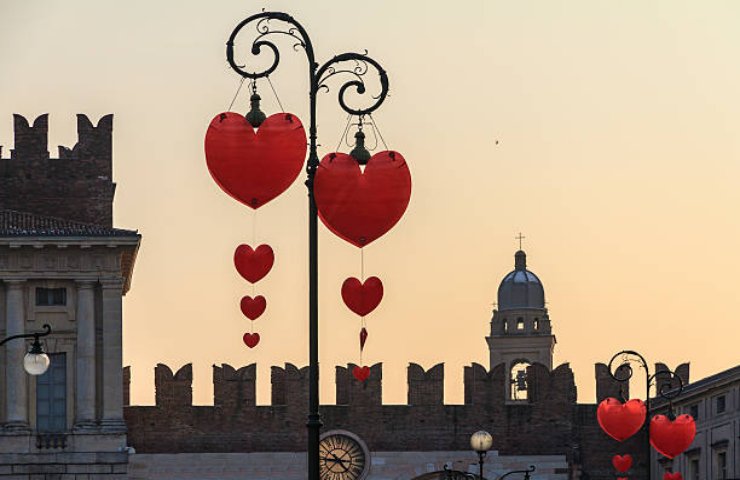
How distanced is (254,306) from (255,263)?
21.5ft

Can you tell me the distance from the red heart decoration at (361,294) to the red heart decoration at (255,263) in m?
3.11

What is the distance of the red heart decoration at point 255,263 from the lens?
Answer: 1406 inches

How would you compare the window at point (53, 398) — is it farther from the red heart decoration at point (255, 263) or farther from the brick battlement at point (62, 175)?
the red heart decoration at point (255, 263)

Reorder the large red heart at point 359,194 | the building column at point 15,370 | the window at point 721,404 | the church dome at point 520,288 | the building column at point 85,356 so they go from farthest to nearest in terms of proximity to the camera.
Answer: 1. the church dome at point 520,288
2. the window at point 721,404
3. the building column at point 15,370
4. the building column at point 85,356
5. the large red heart at point 359,194

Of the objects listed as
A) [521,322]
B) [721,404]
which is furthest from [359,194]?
[521,322]

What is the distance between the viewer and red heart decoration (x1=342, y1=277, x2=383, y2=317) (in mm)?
32688

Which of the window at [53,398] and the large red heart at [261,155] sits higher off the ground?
the large red heart at [261,155]

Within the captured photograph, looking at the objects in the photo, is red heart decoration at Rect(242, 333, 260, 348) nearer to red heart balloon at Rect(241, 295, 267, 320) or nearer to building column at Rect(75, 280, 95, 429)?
red heart balloon at Rect(241, 295, 267, 320)

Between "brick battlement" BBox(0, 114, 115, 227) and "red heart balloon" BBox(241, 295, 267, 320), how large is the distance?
132 feet

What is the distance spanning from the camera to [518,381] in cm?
11200

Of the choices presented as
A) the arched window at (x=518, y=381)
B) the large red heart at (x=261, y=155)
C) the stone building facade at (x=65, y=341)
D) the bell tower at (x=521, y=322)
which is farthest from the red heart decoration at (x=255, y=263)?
the bell tower at (x=521, y=322)

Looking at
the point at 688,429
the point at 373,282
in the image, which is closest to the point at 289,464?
the point at 688,429

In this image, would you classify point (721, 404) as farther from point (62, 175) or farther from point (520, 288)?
point (520, 288)

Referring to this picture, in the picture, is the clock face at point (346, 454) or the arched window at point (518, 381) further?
the arched window at point (518, 381)
